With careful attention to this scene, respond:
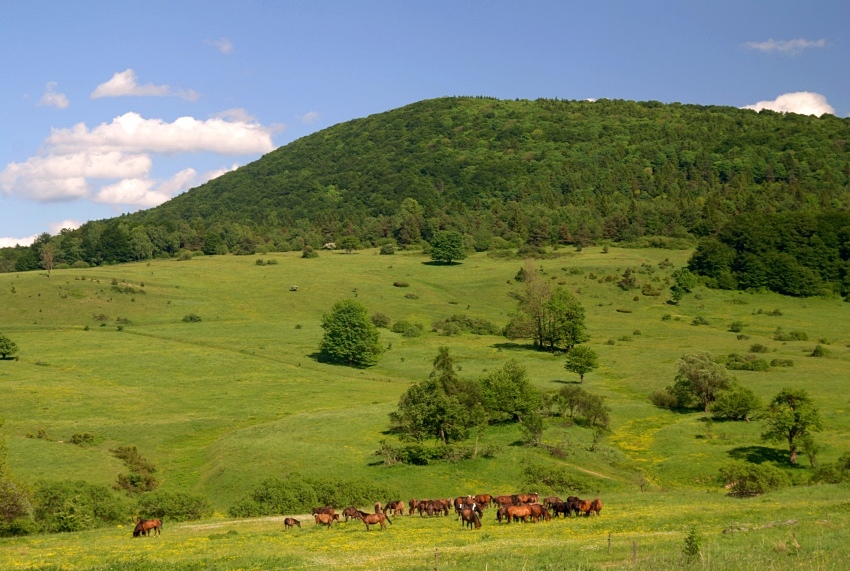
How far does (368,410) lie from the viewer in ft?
262

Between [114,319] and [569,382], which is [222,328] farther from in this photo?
[569,382]

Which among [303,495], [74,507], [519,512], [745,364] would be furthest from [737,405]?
[74,507]

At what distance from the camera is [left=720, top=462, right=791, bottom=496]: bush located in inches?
1894

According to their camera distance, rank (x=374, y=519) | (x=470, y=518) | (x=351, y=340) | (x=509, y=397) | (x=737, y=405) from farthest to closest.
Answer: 1. (x=351, y=340)
2. (x=509, y=397)
3. (x=737, y=405)
4. (x=374, y=519)
5. (x=470, y=518)

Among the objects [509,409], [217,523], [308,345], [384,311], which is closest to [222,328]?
[308,345]

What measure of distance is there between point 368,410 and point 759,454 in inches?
1436

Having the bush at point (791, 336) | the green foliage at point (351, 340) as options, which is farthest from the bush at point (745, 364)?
the green foliage at point (351, 340)

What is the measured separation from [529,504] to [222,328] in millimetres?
102800

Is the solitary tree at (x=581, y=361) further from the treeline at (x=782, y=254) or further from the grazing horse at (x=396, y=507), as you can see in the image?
the treeline at (x=782, y=254)

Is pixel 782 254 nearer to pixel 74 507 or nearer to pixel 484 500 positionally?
pixel 484 500

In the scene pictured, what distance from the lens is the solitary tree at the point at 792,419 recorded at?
2319 inches

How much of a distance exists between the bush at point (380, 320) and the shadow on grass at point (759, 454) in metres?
84.6

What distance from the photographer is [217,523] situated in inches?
1615

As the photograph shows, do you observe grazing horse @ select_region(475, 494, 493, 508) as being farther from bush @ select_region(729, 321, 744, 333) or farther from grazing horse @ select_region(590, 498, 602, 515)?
bush @ select_region(729, 321, 744, 333)
